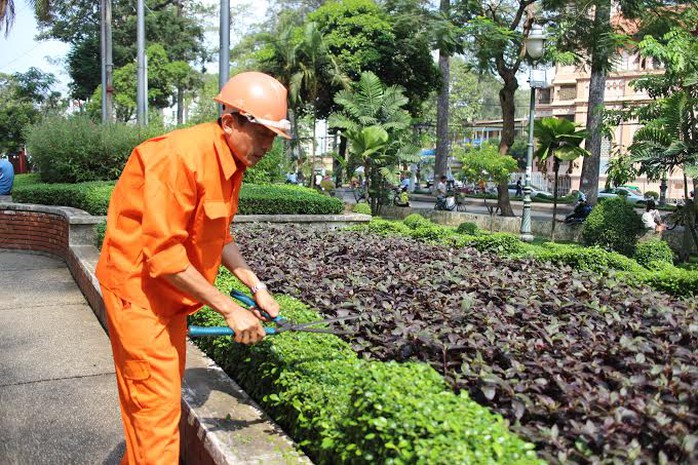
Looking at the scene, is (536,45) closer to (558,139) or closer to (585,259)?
(558,139)

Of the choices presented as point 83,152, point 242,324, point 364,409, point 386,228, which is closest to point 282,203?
point 386,228

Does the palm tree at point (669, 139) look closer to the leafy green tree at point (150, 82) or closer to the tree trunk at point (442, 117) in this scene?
the tree trunk at point (442, 117)

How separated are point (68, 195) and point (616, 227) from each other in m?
9.78

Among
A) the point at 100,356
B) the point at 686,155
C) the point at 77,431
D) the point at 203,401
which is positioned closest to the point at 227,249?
the point at 203,401

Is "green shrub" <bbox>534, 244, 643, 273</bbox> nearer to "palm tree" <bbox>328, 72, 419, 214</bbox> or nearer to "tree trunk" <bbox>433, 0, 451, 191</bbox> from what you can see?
"palm tree" <bbox>328, 72, 419, 214</bbox>

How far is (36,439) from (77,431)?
0.22 metres

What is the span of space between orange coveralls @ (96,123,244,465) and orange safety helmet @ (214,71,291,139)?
0.47 feet

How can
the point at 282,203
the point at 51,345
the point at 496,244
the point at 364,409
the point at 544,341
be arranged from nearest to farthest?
1. the point at 364,409
2. the point at 544,341
3. the point at 51,345
4. the point at 496,244
5. the point at 282,203

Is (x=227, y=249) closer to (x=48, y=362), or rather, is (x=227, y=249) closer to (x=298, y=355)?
(x=298, y=355)

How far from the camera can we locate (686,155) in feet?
41.2

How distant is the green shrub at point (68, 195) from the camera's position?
10258 mm

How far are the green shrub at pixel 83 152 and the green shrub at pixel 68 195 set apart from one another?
1468 millimetres

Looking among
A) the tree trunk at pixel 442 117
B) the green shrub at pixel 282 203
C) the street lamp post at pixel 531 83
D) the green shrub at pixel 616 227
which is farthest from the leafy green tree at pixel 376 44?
the green shrub at pixel 282 203

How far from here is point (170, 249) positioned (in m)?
2.59
